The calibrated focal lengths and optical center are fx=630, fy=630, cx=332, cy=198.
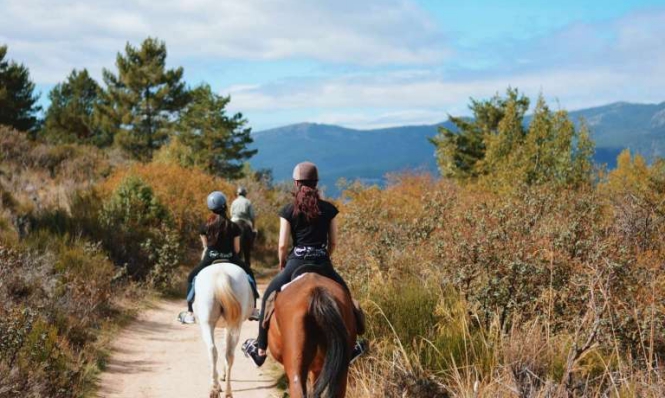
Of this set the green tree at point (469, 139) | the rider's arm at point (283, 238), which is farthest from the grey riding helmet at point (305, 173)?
the green tree at point (469, 139)

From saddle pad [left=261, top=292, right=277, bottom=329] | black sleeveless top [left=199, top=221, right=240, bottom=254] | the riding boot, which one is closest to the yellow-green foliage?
the riding boot

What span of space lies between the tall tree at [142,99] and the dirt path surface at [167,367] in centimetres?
3950

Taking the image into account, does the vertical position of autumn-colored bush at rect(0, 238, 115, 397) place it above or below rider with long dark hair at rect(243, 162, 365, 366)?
below

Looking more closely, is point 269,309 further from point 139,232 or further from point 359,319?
point 139,232

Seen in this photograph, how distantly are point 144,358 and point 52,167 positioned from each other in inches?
703

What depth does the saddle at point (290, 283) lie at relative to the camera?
238 inches

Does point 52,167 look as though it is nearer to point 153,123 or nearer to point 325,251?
point 325,251

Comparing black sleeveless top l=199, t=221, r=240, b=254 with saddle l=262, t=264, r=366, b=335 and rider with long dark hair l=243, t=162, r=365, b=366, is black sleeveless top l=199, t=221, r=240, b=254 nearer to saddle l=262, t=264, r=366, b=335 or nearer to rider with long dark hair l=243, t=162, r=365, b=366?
rider with long dark hair l=243, t=162, r=365, b=366

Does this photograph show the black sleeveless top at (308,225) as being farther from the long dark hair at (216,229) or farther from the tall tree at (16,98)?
the tall tree at (16,98)

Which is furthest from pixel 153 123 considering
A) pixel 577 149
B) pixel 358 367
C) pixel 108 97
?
pixel 358 367

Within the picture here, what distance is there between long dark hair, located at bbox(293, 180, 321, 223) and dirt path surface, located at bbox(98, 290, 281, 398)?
3.06m

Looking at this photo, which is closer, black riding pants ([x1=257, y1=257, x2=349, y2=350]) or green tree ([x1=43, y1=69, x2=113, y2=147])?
black riding pants ([x1=257, y1=257, x2=349, y2=350])

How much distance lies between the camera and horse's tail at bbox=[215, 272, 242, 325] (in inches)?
320

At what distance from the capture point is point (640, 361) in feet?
21.7
